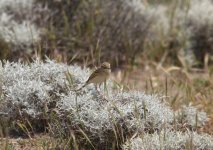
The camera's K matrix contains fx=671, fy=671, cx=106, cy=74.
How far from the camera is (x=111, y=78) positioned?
21.2 ft

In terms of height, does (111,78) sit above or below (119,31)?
below

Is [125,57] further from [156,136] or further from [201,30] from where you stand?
[156,136]

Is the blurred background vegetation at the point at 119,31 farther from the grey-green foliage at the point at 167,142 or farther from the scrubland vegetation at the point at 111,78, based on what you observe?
the grey-green foliage at the point at 167,142

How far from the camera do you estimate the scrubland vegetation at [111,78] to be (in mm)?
4465

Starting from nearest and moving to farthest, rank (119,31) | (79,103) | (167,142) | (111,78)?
(167,142) < (79,103) < (111,78) < (119,31)

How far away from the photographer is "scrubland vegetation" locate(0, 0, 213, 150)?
446 centimetres

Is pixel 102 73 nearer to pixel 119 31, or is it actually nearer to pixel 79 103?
pixel 79 103

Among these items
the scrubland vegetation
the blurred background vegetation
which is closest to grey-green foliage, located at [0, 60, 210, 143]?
the scrubland vegetation

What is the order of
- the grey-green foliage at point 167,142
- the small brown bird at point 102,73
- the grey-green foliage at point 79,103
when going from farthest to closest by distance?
the small brown bird at point 102,73 → the grey-green foliage at point 79,103 → the grey-green foliage at point 167,142

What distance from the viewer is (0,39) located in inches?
273

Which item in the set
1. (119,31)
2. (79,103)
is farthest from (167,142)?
(119,31)

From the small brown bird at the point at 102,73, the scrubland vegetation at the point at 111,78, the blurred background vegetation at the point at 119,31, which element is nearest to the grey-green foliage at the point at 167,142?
the scrubland vegetation at the point at 111,78

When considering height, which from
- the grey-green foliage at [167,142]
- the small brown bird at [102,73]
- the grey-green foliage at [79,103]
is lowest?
the grey-green foliage at [167,142]

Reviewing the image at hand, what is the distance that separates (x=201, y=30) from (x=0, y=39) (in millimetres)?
2865
